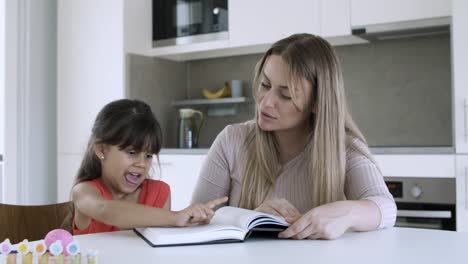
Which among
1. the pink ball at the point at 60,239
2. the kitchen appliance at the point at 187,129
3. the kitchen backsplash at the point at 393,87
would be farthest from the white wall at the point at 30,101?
the pink ball at the point at 60,239

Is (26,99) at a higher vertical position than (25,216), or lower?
higher

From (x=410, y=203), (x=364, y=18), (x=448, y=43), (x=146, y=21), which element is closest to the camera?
(x=410, y=203)

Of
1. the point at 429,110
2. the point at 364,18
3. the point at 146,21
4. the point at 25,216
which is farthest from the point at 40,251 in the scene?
the point at 146,21

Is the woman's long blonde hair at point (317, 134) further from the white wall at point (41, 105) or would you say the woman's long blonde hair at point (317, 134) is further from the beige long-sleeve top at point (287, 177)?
the white wall at point (41, 105)

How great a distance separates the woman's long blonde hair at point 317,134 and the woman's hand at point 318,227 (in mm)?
250

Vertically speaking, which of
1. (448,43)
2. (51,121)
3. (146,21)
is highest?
(146,21)

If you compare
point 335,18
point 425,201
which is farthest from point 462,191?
point 335,18

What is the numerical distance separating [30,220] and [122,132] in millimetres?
334

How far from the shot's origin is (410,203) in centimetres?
250

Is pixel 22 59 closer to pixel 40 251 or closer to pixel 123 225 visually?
pixel 123 225

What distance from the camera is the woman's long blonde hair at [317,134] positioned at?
1.41 metres

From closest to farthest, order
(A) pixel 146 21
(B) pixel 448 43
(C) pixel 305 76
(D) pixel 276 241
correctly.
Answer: (D) pixel 276 241, (C) pixel 305 76, (B) pixel 448 43, (A) pixel 146 21

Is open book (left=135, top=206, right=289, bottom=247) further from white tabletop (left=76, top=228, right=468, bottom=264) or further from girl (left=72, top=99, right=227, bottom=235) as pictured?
girl (left=72, top=99, right=227, bottom=235)

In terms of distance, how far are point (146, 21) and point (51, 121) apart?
2.90ft
